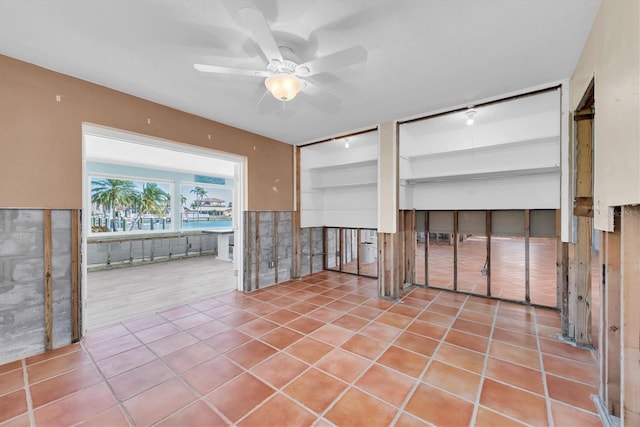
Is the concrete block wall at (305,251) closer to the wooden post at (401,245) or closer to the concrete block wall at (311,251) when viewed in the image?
the concrete block wall at (311,251)

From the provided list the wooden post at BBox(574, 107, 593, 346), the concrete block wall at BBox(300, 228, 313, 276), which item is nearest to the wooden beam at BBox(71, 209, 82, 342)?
the concrete block wall at BBox(300, 228, 313, 276)

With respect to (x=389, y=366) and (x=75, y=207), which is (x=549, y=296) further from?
(x=75, y=207)

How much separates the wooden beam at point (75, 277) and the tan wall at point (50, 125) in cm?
17

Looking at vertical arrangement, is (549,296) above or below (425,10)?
below

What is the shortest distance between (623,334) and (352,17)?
A: 240cm

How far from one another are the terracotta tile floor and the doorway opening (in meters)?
0.91

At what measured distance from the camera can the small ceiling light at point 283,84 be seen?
80.9 inches

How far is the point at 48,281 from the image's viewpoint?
2438mm

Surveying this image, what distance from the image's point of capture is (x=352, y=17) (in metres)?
1.77

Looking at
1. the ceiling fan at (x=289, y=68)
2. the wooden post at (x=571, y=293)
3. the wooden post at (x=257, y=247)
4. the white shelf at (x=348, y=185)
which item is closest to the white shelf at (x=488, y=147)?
the white shelf at (x=348, y=185)

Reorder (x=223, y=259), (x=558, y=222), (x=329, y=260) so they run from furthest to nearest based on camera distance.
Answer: (x=223, y=259) < (x=329, y=260) < (x=558, y=222)

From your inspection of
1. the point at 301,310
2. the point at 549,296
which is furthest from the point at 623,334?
the point at 549,296

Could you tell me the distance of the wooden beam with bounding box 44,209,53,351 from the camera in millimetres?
2426

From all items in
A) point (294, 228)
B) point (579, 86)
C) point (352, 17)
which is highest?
point (352, 17)
